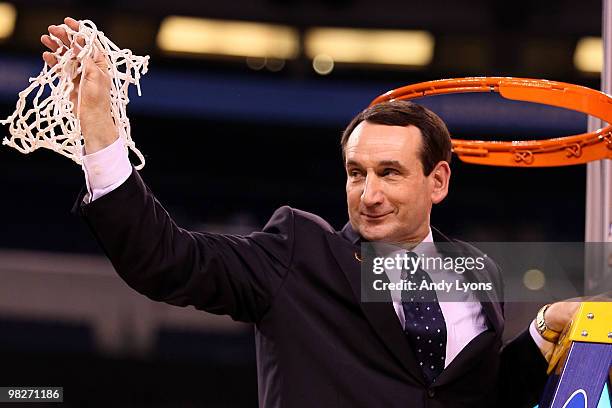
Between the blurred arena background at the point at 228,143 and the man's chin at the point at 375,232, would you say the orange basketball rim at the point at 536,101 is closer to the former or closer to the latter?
the man's chin at the point at 375,232

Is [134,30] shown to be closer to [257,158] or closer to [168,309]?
[257,158]

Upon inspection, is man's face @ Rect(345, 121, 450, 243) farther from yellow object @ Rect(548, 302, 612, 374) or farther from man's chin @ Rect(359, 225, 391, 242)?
yellow object @ Rect(548, 302, 612, 374)

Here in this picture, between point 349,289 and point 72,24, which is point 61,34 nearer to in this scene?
point 72,24

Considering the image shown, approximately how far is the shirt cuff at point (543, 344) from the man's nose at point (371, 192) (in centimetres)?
34

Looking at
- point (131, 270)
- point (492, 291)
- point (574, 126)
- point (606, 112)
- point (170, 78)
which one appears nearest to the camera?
point (131, 270)

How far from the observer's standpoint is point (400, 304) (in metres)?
1.55

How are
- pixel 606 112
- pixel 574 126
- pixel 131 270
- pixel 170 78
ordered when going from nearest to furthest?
1. pixel 131 270
2. pixel 606 112
3. pixel 574 126
4. pixel 170 78

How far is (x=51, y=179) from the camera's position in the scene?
12.1ft

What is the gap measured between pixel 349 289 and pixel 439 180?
278mm

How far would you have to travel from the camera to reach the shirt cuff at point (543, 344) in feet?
5.38

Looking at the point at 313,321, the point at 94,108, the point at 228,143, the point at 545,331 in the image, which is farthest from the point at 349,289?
the point at 228,143

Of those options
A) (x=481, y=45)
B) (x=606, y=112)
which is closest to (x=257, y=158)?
(x=481, y=45)

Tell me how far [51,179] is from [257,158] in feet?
2.43

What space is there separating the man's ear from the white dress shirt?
0.21 ft
